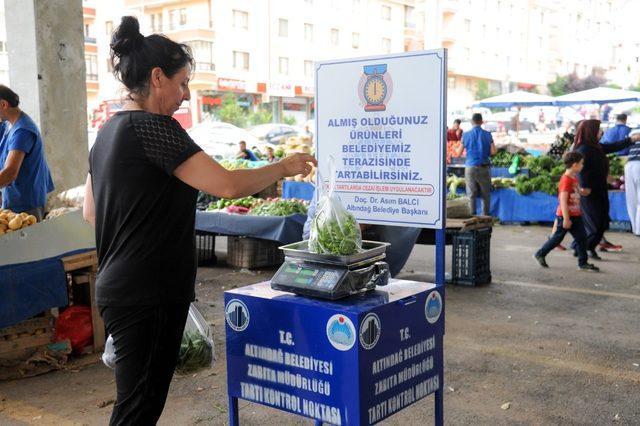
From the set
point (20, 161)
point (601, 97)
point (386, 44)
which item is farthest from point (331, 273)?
point (386, 44)

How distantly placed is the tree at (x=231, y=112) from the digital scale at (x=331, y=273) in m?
36.0

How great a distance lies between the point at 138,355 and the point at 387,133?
1559mm

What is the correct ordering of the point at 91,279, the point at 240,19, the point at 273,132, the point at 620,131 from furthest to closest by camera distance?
the point at 240,19, the point at 273,132, the point at 620,131, the point at 91,279

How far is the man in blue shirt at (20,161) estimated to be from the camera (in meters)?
5.26

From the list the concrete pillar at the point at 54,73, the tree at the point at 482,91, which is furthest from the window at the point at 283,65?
the concrete pillar at the point at 54,73

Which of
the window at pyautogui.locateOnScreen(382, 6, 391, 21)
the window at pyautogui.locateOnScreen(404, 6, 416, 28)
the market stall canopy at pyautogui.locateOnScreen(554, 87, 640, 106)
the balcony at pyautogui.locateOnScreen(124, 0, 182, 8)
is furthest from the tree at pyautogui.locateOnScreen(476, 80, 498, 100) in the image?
the market stall canopy at pyautogui.locateOnScreen(554, 87, 640, 106)

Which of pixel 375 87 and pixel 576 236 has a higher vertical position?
pixel 375 87

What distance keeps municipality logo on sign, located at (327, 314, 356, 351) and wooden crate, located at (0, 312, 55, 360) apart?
3178 millimetres

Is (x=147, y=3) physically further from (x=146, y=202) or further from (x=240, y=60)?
(x=146, y=202)

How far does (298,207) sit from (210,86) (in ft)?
103

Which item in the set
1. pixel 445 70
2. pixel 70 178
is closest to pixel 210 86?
pixel 70 178

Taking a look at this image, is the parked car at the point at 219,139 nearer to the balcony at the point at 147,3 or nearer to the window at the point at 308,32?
the balcony at the point at 147,3

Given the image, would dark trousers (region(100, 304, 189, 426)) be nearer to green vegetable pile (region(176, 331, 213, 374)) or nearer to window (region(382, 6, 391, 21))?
green vegetable pile (region(176, 331, 213, 374))

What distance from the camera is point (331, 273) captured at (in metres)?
2.52
